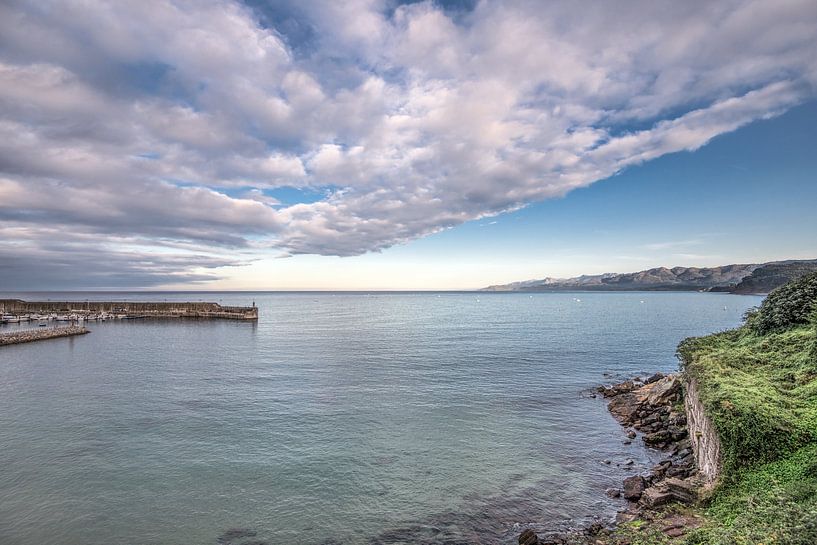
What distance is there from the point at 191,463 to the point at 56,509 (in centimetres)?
571

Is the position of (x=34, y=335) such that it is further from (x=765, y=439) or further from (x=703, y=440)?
(x=765, y=439)

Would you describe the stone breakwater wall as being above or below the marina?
below

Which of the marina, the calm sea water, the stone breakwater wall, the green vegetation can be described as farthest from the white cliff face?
the marina

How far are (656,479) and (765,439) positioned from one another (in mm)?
6583

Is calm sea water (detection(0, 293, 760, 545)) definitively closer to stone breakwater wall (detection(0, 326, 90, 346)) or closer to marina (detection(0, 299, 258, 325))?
stone breakwater wall (detection(0, 326, 90, 346))

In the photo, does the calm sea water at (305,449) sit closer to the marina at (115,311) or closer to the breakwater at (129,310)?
the marina at (115,311)

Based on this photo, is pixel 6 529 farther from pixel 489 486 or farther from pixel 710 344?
pixel 710 344

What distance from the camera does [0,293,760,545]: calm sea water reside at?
17.2 metres

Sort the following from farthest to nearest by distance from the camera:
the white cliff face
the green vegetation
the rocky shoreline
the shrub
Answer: the shrub → the white cliff face → the rocky shoreline → the green vegetation

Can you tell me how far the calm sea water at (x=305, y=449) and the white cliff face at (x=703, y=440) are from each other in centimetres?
355

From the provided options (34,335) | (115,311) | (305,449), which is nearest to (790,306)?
(305,449)

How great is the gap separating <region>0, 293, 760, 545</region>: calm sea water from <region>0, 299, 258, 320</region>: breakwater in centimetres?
6216

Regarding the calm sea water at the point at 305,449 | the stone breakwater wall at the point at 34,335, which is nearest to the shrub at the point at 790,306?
the calm sea water at the point at 305,449

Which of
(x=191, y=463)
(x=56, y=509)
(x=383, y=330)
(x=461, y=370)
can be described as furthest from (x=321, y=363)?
(x=383, y=330)
